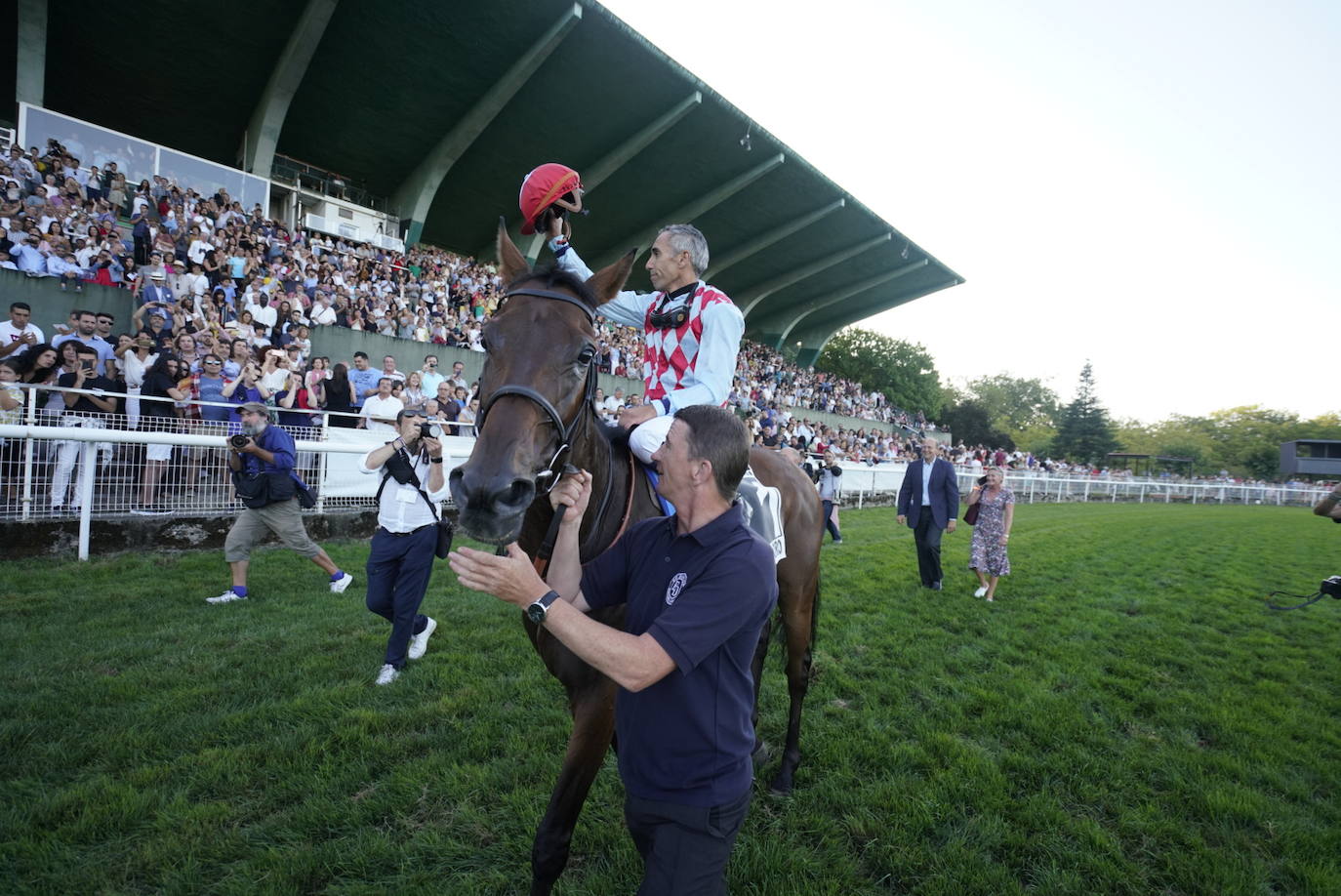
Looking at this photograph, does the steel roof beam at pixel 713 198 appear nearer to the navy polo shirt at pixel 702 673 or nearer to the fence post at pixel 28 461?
the fence post at pixel 28 461

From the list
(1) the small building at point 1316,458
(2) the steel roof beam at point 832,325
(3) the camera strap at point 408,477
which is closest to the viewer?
(3) the camera strap at point 408,477

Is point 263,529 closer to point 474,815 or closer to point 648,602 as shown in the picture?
point 474,815

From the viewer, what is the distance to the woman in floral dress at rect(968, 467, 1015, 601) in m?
7.59

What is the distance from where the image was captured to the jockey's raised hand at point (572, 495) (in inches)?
80.0

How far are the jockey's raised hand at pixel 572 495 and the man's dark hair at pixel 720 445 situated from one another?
0.43 metres

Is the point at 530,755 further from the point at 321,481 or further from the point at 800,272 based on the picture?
the point at 800,272

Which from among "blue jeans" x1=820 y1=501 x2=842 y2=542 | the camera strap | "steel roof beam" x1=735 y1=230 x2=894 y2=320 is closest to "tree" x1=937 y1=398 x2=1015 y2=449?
"steel roof beam" x1=735 y1=230 x2=894 y2=320

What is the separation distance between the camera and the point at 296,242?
1577cm

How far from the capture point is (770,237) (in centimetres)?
3031

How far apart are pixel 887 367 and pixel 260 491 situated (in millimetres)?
47370

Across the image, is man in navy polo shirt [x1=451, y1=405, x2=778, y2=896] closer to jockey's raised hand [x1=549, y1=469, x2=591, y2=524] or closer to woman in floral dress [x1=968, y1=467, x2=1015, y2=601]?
jockey's raised hand [x1=549, y1=469, x2=591, y2=524]

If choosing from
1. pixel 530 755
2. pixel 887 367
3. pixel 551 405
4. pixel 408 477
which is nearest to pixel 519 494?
pixel 551 405

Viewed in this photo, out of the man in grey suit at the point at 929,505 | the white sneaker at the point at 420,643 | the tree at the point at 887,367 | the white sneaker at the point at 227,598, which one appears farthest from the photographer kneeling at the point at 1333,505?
the tree at the point at 887,367

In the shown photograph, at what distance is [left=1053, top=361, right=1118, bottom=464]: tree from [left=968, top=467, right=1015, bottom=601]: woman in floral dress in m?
55.1
